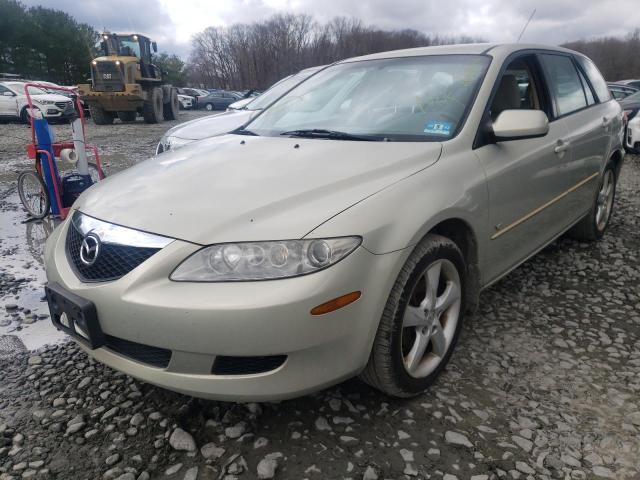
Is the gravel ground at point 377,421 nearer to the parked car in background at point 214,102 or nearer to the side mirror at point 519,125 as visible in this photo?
the side mirror at point 519,125

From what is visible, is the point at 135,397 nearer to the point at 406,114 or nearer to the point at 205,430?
the point at 205,430

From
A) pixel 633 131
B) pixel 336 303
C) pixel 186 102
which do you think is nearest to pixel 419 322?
pixel 336 303

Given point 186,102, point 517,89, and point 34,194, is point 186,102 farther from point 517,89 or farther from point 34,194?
point 517,89

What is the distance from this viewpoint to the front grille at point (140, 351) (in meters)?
1.77

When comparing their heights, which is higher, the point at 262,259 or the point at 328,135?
the point at 328,135

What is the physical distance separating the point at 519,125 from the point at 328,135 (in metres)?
0.94

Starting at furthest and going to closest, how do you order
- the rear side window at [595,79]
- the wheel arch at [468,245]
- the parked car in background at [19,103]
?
the parked car in background at [19,103] → the rear side window at [595,79] → the wheel arch at [468,245]

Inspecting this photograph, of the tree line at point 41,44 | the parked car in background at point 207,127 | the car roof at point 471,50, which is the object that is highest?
the tree line at point 41,44

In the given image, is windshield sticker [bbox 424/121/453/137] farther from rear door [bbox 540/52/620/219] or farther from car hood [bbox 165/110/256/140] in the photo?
car hood [bbox 165/110/256/140]

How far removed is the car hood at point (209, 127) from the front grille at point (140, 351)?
3.74m

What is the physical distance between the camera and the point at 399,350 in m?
1.92

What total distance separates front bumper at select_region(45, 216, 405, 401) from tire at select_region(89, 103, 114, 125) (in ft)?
57.7

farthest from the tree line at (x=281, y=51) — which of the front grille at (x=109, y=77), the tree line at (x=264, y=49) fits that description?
the front grille at (x=109, y=77)

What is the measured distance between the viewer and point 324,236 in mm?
1673
